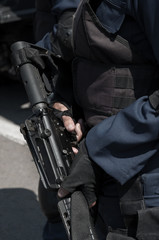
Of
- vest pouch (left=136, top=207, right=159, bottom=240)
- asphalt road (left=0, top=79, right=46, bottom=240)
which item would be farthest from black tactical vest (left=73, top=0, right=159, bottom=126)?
asphalt road (left=0, top=79, right=46, bottom=240)

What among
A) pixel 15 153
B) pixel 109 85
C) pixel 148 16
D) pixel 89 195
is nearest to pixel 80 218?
pixel 89 195

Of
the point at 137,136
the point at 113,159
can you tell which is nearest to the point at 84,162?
the point at 113,159

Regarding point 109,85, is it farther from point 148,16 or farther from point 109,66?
point 148,16

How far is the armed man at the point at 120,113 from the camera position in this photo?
1576 mm

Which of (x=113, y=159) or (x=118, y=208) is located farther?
(x=118, y=208)

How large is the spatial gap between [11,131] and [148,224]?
3.22 meters

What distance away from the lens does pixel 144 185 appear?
164 cm

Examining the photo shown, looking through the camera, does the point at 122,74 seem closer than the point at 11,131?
Yes

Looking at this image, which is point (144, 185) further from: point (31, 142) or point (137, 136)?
point (31, 142)

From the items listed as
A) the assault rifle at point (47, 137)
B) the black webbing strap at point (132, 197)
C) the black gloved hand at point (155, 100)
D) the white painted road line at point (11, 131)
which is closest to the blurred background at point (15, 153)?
the white painted road line at point (11, 131)

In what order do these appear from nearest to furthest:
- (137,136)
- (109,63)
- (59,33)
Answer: (137,136)
(109,63)
(59,33)

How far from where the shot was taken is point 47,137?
1.99 m

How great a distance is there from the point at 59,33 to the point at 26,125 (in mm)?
760

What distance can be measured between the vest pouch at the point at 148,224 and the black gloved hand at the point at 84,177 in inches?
8.5
